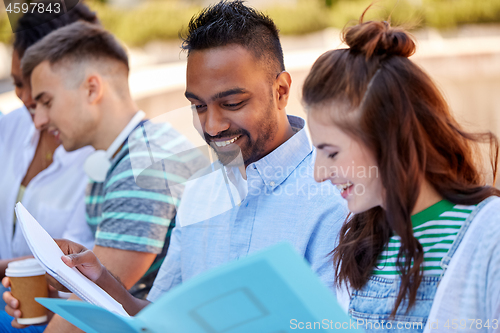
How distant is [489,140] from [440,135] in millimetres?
152

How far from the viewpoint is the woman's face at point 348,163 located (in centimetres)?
97

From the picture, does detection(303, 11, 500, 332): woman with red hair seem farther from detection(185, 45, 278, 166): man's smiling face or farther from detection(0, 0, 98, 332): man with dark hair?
detection(0, 0, 98, 332): man with dark hair

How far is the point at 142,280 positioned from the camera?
73.7 inches

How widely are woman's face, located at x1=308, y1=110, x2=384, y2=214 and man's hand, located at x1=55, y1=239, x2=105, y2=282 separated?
0.70 m

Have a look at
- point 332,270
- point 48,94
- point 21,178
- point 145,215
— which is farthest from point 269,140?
point 21,178

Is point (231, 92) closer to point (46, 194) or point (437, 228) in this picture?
point (437, 228)

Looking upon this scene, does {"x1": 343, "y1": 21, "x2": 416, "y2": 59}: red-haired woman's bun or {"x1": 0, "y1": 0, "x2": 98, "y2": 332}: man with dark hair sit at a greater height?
{"x1": 343, "y1": 21, "x2": 416, "y2": 59}: red-haired woman's bun

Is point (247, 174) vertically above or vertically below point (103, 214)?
above

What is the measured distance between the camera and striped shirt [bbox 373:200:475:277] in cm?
96

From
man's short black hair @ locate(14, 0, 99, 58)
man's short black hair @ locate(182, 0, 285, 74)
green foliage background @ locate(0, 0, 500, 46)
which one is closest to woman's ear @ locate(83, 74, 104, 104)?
man's short black hair @ locate(14, 0, 99, 58)

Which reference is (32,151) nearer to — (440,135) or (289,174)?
(289,174)

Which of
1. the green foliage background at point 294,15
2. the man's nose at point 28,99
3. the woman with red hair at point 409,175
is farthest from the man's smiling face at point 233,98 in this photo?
the green foliage background at point 294,15

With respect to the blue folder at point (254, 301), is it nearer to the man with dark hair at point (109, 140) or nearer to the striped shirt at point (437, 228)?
the striped shirt at point (437, 228)

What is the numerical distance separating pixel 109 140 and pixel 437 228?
147 cm
